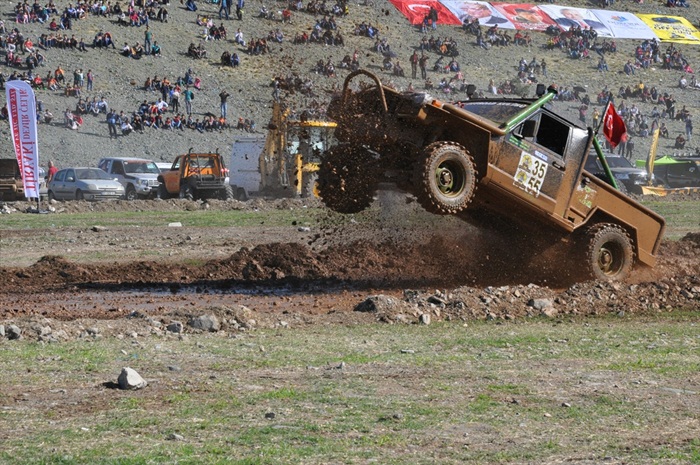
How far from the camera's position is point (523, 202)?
13289mm

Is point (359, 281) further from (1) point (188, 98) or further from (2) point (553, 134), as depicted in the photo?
(1) point (188, 98)

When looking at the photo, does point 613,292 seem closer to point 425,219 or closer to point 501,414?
point 425,219

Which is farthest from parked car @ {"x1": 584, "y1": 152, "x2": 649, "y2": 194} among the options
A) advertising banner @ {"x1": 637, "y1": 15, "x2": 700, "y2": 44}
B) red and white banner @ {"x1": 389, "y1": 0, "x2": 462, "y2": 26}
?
advertising banner @ {"x1": 637, "y1": 15, "x2": 700, "y2": 44}

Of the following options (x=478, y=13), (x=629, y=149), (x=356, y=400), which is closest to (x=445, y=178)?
(x=356, y=400)

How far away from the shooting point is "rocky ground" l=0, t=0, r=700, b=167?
4888cm

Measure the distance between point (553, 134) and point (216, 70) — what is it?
42.9 m

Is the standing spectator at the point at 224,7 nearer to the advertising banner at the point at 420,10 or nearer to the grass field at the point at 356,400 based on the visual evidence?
the advertising banner at the point at 420,10

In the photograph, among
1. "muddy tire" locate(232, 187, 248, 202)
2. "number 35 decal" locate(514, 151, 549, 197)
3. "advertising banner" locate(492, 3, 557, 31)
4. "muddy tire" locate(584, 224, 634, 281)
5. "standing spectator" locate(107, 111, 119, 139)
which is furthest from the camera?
"advertising banner" locate(492, 3, 557, 31)

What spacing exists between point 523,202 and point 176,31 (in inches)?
1831

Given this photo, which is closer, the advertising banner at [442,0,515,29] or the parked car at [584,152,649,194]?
the parked car at [584,152,649,194]

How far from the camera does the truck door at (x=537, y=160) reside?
42.7 ft

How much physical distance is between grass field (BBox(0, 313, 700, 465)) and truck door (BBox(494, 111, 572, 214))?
3340mm

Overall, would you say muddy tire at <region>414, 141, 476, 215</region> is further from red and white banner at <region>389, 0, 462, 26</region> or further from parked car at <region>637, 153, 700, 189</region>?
red and white banner at <region>389, 0, 462, 26</region>

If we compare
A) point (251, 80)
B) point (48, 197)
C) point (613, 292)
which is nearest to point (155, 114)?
point (251, 80)
